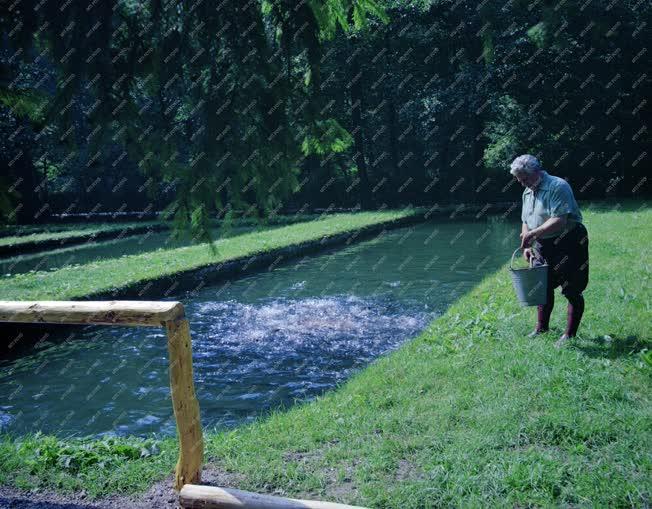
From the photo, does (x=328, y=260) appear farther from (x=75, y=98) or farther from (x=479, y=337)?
(x=75, y=98)

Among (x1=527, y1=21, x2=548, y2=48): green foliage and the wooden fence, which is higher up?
(x1=527, y1=21, x2=548, y2=48): green foliage

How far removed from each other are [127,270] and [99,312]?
381 inches

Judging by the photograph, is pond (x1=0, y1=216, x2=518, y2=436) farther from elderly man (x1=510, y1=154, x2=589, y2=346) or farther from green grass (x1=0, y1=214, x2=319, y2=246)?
green grass (x1=0, y1=214, x2=319, y2=246)

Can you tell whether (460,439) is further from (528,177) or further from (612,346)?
(528,177)

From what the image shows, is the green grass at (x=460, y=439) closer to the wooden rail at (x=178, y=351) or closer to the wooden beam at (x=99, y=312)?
the wooden rail at (x=178, y=351)

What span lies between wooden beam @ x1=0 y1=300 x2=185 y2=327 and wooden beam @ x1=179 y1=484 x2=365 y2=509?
107 cm

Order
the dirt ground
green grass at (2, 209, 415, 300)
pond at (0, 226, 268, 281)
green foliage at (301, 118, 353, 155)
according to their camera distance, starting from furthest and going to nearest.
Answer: pond at (0, 226, 268, 281) → green grass at (2, 209, 415, 300) → green foliage at (301, 118, 353, 155) → the dirt ground

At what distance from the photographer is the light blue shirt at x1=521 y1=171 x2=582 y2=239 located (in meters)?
5.70

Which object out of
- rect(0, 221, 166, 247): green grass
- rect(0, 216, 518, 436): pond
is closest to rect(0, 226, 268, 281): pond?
rect(0, 221, 166, 247): green grass

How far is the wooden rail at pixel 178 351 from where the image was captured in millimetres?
4102

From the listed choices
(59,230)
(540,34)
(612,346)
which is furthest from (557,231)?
(59,230)

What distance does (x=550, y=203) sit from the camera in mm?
5762

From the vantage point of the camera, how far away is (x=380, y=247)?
1833cm

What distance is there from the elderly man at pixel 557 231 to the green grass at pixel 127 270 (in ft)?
21.8
